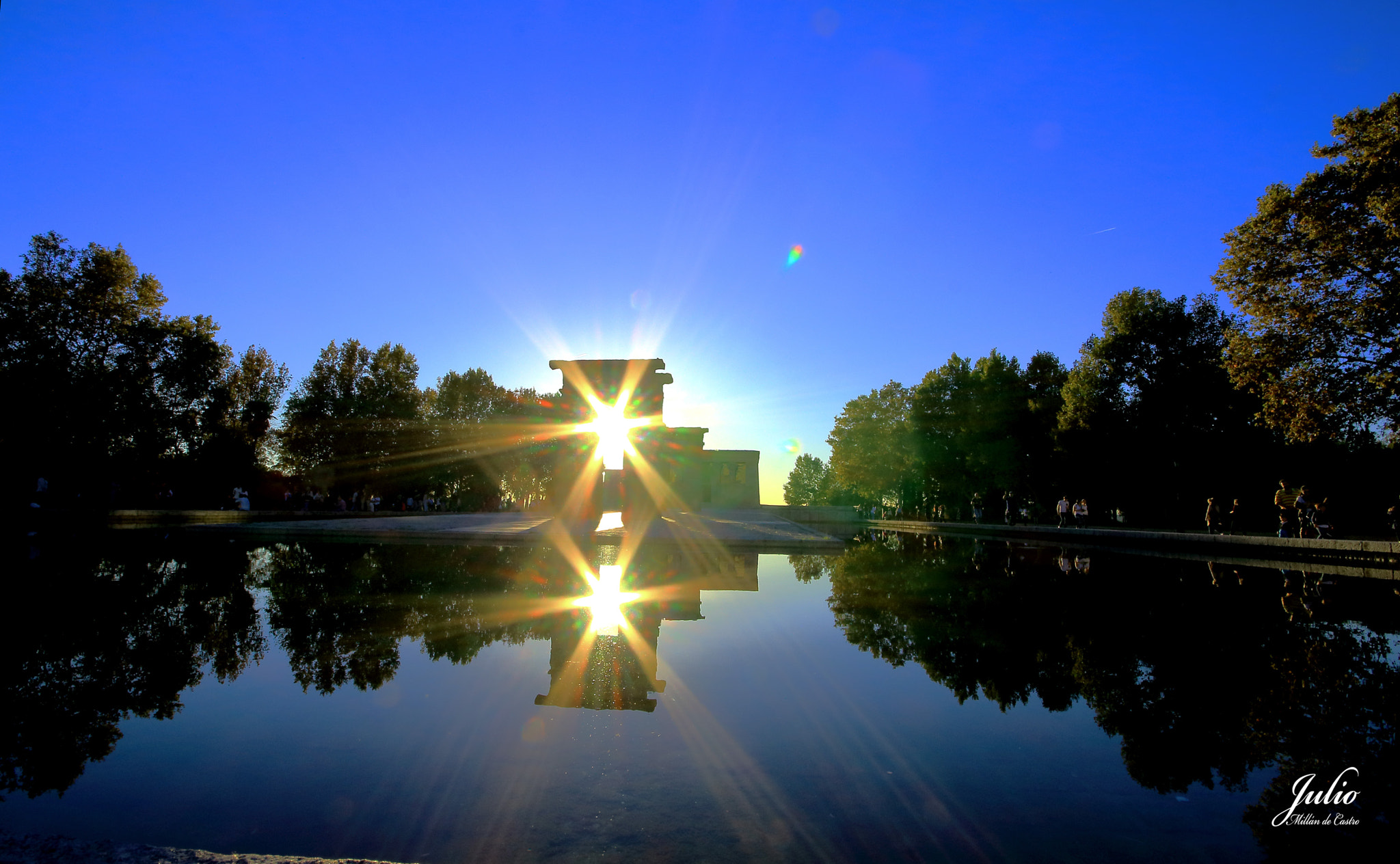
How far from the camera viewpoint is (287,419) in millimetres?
53938

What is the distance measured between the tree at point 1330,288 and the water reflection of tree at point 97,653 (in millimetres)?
27119

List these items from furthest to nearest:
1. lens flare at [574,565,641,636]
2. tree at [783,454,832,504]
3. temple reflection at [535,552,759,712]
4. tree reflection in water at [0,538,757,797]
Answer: tree at [783,454,832,504] < lens flare at [574,565,641,636] < temple reflection at [535,552,759,712] < tree reflection in water at [0,538,757,797]

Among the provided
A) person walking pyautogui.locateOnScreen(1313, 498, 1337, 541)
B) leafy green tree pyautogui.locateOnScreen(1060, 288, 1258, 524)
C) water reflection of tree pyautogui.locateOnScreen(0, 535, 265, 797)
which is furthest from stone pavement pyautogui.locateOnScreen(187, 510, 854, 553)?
leafy green tree pyautogui.locateOnScreen(1060, 288, 1258, 524)

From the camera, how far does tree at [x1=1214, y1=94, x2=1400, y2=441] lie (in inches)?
773

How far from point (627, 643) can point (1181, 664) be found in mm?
4710

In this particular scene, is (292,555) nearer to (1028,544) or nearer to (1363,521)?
(1028,544)

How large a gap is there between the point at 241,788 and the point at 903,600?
7.93 m

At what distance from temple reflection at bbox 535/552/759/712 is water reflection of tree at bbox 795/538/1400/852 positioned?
197 cm

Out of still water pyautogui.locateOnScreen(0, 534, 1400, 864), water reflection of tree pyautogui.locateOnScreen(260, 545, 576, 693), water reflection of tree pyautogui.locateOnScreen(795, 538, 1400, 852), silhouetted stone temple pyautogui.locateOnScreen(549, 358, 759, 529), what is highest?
silhouetted stone temple pyautogui.locateOnScreen(549, 358, 759, 529)

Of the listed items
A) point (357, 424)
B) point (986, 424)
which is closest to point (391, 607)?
point (986, 424)

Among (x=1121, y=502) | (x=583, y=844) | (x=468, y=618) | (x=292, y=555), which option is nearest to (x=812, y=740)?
(x=583, y=844)

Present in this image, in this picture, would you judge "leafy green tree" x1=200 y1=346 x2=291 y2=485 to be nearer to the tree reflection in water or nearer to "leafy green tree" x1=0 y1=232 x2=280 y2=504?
"leafy green tree" x1=0 y1=232 x2=280 y2=504

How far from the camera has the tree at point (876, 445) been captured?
5716 cm

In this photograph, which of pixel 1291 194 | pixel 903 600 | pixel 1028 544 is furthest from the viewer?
pixel 1028 544
